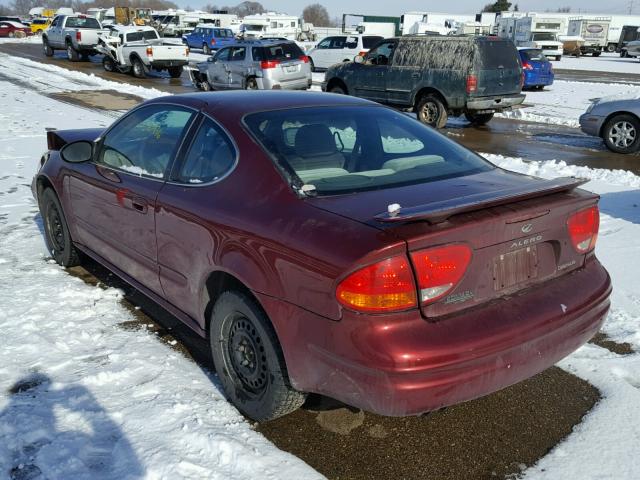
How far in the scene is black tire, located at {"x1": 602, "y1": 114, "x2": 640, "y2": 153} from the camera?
10359mm

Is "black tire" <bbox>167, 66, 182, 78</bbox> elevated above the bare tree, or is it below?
below

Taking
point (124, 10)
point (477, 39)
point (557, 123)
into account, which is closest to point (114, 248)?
point (477, 39)

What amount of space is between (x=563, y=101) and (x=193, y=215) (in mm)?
17061

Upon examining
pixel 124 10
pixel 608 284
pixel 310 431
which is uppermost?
pixel 124 10

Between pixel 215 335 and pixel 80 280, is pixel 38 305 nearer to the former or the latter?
pixel 80 280

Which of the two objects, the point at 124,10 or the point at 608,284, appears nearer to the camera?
the point at 608,284

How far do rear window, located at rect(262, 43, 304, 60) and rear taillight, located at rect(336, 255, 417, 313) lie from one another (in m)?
15.8

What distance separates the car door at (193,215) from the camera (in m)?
3.06

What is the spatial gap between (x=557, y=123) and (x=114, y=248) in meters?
12.5

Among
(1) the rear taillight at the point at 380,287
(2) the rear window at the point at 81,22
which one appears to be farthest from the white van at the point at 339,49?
(1) the rear taillight at the point at 380,287

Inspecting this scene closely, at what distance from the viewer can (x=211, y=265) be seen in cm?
302

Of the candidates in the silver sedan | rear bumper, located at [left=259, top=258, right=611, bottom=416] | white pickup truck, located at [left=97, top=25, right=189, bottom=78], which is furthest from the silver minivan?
rear bumper, located at [left=259, top=258, right=611, bottom=416]

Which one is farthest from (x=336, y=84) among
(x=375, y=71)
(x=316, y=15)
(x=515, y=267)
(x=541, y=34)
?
(x=316, y=15)

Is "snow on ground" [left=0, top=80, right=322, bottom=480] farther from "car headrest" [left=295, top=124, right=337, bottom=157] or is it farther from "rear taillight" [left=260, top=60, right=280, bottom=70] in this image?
"rear taillight" [left=260, top=60, right=280, bottom=70]
